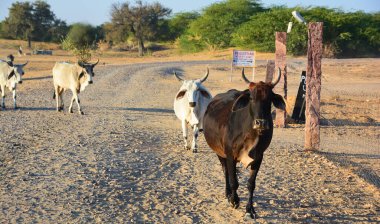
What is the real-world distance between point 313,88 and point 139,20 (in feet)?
203

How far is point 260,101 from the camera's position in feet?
21.5

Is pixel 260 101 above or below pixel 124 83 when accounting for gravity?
above

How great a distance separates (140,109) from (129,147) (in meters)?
6.85

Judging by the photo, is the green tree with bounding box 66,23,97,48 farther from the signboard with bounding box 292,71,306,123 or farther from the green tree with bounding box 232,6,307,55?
the signboard with bounding box 292,71,306,123

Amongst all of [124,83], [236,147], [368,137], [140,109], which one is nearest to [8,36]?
[124,83]

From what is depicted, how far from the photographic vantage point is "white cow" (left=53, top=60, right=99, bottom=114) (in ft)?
55.7

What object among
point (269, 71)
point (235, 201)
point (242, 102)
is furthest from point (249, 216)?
point (269, 71)

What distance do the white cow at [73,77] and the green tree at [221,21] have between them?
4594 cm

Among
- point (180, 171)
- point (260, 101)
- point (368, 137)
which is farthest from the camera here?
point (368, 137)

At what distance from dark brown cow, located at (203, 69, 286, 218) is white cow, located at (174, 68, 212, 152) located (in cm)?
325

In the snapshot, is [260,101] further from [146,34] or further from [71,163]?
[146,34]

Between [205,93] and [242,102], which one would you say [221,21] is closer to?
[205,93]

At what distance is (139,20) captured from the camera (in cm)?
7150

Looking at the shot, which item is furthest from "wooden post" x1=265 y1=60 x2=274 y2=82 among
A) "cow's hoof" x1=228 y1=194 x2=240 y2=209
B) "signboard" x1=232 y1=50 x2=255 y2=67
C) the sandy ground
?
"signboard" x1=232 y1=50 x2=255 y2=67
